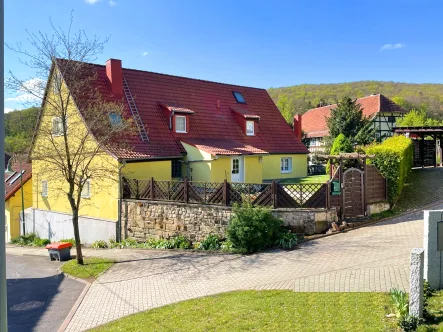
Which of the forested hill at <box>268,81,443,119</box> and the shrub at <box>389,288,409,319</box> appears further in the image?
the forested hill at <box>268,81,443,119</box>

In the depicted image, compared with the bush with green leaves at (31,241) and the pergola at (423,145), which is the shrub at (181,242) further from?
the pergola at (423,145)

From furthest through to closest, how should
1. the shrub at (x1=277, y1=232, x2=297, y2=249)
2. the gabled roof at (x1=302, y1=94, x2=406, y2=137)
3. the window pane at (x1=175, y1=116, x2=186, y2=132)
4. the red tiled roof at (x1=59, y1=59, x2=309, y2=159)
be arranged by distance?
1. the gabled roof at (x1=302, y1=94, x2=406, y2=137)
2. the window pane at (x1=175, y1=116, x2=186, y2=132)
3. the red tiled roof at (x1=59, y1=59, x2=309, y2=159)
4. the shrub at (x1=277, y1=232, x2=297, y2=249)

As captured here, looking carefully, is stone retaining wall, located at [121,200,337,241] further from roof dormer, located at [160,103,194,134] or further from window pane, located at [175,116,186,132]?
window pane, located at [175,116,186,132]

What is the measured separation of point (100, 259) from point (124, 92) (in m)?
11.1

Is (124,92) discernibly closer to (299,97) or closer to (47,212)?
(47,212)

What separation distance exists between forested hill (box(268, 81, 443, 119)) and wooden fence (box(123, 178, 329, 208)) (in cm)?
6188

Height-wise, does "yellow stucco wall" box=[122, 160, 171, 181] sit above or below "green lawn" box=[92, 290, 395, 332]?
above

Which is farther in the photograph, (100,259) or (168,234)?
(168,234)

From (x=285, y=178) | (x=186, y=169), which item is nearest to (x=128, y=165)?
(x=186, y=169)

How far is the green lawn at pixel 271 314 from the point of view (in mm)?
6484

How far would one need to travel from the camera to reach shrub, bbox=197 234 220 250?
14469 mm

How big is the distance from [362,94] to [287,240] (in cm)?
8030

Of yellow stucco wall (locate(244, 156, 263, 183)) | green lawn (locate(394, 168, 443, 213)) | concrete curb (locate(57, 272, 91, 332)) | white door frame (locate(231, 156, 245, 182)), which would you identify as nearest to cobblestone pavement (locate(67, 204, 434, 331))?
concrete curb (locate(57, 272, 91, 332))

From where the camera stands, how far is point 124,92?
2242cm
